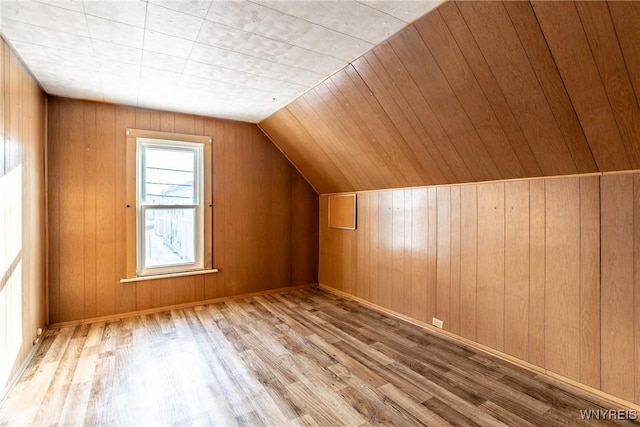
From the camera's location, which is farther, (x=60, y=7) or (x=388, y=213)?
(x=388, y=213)

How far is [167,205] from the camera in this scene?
12.3 ft

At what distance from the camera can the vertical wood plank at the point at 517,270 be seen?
242 cm

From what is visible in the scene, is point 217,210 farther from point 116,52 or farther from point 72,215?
point 116,52

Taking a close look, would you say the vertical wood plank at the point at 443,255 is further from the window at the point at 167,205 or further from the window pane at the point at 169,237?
the window pane at the point at 169,237

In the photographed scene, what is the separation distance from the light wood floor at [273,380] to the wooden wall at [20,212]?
28cm

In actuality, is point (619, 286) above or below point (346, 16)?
below

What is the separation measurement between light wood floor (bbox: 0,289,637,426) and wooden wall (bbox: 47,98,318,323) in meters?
0.47

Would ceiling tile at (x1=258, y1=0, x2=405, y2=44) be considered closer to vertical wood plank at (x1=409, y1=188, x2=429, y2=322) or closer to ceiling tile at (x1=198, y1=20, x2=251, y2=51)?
ceiling tile at (x1=198, y1=20, x2=251, y2=51)

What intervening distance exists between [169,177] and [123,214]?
65cm

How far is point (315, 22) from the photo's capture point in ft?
6.24

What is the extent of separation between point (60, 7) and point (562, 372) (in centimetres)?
398

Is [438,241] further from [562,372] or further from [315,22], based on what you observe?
[315,22]

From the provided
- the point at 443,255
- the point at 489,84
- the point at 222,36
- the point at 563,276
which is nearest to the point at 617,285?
the point at 563,276

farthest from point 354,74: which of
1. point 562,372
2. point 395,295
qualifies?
point 562,372
